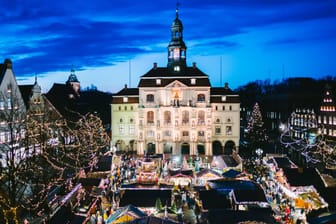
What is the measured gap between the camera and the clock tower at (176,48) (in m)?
51.2

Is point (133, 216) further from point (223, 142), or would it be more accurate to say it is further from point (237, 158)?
point (223, 142)

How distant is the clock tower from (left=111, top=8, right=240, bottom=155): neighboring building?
1.39m

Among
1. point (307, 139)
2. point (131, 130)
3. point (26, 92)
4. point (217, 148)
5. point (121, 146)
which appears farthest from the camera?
point (217, 148)

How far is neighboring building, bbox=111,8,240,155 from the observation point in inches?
1870

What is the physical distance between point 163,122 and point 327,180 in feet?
77.9

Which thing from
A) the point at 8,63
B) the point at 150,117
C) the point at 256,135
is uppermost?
the point at 8,63

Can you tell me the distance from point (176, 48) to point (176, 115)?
1087 cm

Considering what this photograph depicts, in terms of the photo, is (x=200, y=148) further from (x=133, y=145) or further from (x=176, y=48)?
(x=176, y=48)

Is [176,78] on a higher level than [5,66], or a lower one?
higher

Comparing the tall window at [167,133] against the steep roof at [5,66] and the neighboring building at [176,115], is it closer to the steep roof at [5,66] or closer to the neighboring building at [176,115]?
the neighboring building at [176,115]

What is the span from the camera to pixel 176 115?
47.5 meters

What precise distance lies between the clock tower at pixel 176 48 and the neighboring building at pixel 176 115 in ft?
4.55

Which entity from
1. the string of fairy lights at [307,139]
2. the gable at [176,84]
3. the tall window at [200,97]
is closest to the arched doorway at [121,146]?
the gable at [176,84]

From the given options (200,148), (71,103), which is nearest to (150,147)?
(200,148)
